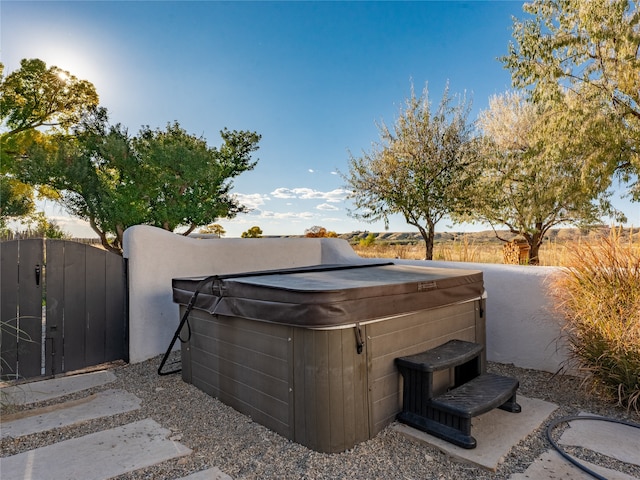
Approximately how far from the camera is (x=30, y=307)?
3.47 m

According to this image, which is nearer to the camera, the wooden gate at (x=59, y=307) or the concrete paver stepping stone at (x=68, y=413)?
the concrete paver stepping stone at (x=68, y=413)

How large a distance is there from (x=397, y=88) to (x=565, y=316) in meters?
9.67

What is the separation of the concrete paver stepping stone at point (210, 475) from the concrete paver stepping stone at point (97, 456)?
244mm

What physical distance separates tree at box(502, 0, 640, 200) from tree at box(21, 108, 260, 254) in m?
8.35

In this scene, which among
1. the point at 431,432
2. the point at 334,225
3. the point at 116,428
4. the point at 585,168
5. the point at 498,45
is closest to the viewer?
the point at 431,432

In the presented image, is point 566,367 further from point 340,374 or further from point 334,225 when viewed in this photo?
point 334,225

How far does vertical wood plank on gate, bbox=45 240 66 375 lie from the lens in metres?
3.57

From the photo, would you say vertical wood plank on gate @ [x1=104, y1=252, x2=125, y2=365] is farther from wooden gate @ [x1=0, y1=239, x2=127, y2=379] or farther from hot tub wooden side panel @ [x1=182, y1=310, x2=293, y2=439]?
hot tub wooden side panel @ [x1=182, y1=310, x2=293, y2=439]

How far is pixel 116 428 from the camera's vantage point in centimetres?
248

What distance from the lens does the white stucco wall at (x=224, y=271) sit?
11.9 ft

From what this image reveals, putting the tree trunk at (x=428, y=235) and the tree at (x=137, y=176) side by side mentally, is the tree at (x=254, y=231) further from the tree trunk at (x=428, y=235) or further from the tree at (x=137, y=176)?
the tree trunk at (x=428, y=235)

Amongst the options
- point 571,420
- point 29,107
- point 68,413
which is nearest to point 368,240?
point 571,420

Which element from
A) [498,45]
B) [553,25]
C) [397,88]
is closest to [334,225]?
[397,88]

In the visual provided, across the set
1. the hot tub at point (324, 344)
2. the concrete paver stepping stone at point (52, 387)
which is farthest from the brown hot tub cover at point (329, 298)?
the concrete paver stepping stone at point (52, 387)
